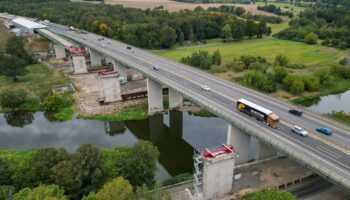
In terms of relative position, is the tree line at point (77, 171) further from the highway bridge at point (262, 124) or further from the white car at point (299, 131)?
the white car at point (299, 131)

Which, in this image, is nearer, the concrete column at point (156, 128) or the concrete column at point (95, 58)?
the concrete column at point (156, 128)

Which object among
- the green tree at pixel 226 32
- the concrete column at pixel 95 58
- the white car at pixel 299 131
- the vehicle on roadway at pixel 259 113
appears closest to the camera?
the white car at pixel 299 131

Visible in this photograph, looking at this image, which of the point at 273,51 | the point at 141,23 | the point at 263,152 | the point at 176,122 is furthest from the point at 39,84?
the point at 273,51

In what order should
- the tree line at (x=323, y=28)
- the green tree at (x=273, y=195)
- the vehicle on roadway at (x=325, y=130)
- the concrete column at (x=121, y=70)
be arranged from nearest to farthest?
the green tree at (x=273, y=195), the vehicle on roadway at (x=325, y=130), the concrete column at (x=121, y=70), the tree line at (x=323, y=28)

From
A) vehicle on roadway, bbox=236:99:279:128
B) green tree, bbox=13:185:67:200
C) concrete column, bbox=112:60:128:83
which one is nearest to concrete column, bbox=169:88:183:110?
concrete column, bbox=112:60:128:83

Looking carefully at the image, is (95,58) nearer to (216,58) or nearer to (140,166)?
(216,58)

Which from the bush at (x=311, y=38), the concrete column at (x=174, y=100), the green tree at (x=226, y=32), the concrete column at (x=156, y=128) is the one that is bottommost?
the concrete column at (x=156, y=128)

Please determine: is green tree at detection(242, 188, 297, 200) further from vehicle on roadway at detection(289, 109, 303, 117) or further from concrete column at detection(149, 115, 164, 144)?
concrete column at detection(149, 115, 164, 144)

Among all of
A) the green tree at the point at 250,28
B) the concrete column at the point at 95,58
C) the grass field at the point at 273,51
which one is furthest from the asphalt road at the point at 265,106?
the green tree at the point at 250,28
